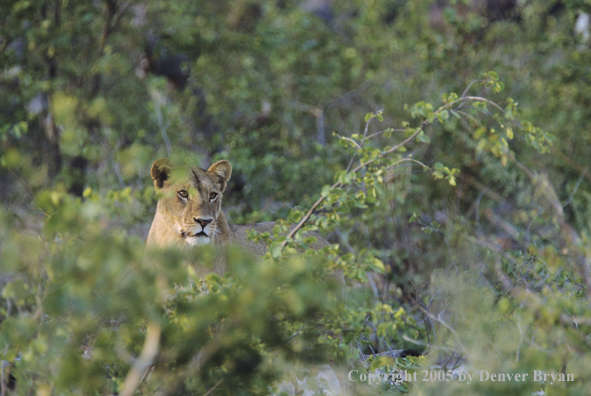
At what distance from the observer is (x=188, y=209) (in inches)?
176

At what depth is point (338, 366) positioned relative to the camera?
3227 mm

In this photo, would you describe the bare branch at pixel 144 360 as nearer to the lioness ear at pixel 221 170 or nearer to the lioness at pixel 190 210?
the lioness at pixel 190 210

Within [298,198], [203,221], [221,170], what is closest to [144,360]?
[203,221]

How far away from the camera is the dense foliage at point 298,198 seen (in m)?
2.25

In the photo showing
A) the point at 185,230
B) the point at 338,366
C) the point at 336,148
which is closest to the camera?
the point at 338,366

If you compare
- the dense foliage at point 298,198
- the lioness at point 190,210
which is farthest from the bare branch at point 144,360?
the lioness at point 190,210

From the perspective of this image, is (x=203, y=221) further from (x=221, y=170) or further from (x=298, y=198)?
(x=298, y=198)

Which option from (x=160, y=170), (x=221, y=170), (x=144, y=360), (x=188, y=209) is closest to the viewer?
(x=144, y=360)

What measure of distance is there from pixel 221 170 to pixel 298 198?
265cm

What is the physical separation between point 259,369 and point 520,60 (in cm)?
1108

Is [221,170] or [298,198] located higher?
[221,170]

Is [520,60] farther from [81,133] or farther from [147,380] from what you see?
[147,380]

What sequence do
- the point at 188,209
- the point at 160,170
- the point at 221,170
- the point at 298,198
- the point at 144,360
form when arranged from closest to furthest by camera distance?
1. the point at 144,360
2. the point at 160,170
3. the point at 188,209
4. the point at 221,170
5. the point at 298,198

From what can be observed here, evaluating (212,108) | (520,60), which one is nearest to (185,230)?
(212,108)
